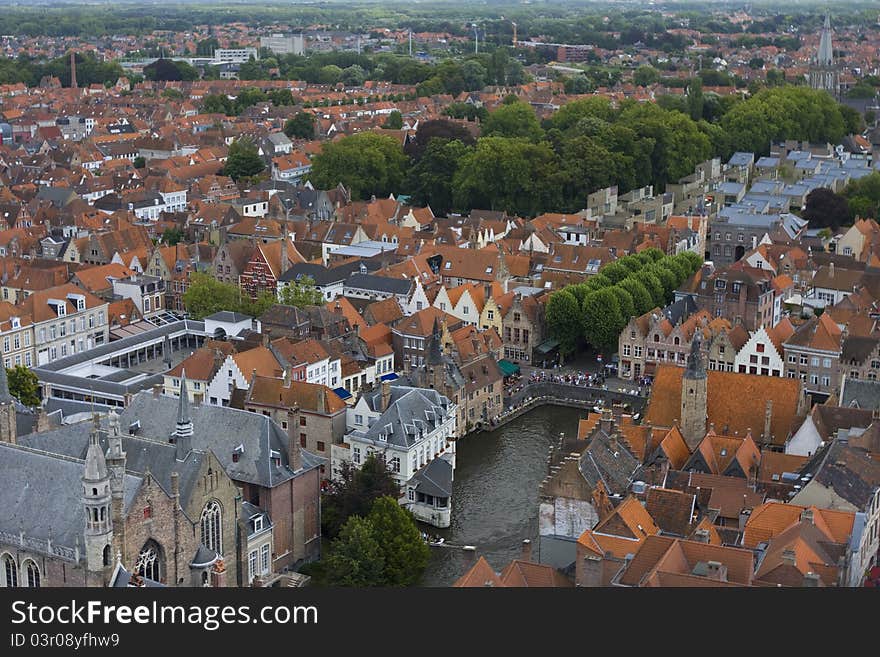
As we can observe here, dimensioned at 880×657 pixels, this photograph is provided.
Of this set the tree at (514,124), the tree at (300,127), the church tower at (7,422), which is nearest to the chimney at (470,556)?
the church tower at (7,422)

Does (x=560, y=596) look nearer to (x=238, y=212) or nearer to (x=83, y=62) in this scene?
(x=238, y=212)

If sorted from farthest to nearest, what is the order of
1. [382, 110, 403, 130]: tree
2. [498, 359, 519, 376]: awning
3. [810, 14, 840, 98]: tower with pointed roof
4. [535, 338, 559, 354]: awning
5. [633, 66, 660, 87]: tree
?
[633, 66, 660, 87]: tree < [810, 14, 840, 98]: tower with pointed roof < [382, 110, 403, 130]: tree < [535, 338, 559, 354]: awning < [498, 359, 519, 376]: awning

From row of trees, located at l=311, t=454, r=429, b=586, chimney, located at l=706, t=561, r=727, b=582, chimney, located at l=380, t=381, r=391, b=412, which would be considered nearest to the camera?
chimney, located at l=706, t=561, r=727, b=582

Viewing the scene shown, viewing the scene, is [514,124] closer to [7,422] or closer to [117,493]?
[7,422]

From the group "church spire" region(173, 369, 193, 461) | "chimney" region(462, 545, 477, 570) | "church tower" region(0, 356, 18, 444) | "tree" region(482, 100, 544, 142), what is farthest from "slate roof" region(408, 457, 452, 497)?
"tree" region(482, 100, 544, 142)

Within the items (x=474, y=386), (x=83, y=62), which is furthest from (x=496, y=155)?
(x=83, y=62)

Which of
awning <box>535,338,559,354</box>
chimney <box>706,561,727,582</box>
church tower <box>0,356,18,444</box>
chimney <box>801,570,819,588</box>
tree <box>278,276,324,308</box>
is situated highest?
church tower <box>0,356,18,444</box>

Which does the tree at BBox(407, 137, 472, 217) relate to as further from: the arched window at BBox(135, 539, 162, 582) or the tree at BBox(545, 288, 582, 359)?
the arched window at BBox(135, 539, 162, 582)

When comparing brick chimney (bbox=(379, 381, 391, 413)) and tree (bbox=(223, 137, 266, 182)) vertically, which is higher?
brick chimney (bbox=(379, 381, 391, 413))
